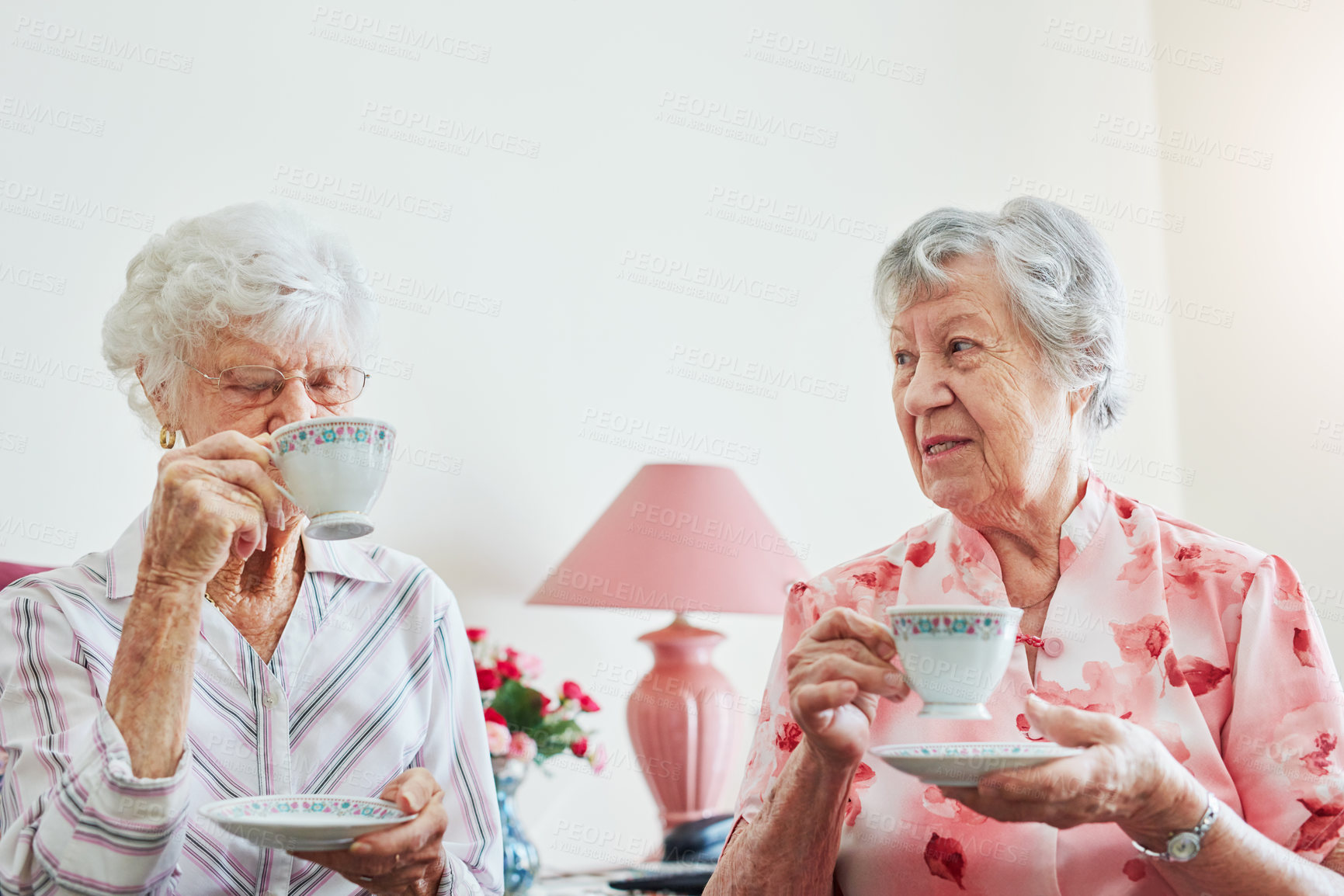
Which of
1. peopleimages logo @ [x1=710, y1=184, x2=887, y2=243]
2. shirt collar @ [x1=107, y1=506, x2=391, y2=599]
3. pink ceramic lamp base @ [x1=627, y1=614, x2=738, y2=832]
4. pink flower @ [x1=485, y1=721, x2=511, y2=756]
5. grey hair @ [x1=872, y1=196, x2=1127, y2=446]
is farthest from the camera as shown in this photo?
peopleimages logo @ [x1=710, y1=184, x2=887, y2=243]

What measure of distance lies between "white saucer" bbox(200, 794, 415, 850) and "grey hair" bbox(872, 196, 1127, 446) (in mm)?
921

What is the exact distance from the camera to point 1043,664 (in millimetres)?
1313

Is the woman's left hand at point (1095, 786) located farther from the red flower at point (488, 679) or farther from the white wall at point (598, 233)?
the white wall at point (598, 233)

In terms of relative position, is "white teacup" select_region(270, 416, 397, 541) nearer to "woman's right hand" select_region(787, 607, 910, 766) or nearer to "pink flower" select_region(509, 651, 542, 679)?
"woman's right hand" select_region(787, 607, 910, 766)

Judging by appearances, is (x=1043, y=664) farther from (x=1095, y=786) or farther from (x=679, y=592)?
(x=679, y=592)

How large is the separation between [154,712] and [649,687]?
4.40 ft

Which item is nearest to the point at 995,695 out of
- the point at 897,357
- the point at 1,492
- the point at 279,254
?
the point at 897,357

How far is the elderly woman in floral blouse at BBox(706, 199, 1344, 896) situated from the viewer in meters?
1.07

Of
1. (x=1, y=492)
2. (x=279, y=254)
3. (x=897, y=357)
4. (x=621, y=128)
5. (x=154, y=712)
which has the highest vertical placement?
(x=621, y=128)

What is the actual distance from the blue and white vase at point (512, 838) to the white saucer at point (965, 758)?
1.24 metres

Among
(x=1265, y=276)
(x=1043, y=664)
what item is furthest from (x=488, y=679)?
(x=1265, y=276)

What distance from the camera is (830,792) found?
117cm

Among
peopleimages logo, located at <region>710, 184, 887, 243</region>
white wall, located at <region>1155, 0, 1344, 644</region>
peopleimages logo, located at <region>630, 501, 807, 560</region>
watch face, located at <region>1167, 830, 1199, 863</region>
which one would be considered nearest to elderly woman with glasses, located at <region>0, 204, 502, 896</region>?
watch face, located at <region>1167, 830, 1199, 863</region>

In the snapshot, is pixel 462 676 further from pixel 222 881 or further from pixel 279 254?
pixel 279 254
